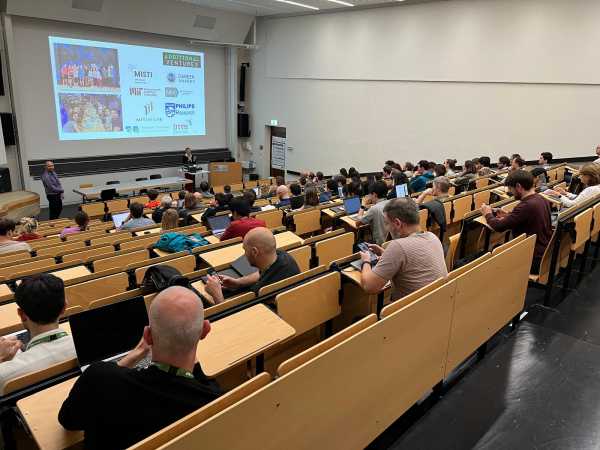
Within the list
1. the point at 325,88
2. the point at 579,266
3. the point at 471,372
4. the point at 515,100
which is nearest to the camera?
the point at 471,372

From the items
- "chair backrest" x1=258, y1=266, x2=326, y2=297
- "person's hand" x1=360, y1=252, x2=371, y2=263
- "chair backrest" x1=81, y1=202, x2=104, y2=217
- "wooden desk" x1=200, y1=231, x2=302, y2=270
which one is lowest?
"chair backrest" x1=81, y1=202, x2=104, y2=217

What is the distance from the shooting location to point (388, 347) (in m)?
2.24

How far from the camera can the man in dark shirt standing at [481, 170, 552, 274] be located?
3.85m

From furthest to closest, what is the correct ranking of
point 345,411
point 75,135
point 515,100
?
point 75,135, point 515,100, point 345,411

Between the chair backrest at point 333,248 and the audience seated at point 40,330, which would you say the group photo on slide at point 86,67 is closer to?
the chair backrest at point 333,248

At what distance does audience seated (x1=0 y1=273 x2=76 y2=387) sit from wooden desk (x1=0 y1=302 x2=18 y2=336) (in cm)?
56

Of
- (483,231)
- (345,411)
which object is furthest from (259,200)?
(345,411)

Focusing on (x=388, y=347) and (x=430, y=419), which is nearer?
(x=388, y=347)

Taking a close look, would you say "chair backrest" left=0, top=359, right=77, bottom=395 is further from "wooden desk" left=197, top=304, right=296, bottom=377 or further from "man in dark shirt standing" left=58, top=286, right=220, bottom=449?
"wooden desk" left=197, top=304, right=296, bottom=377

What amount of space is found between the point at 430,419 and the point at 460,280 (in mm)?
867

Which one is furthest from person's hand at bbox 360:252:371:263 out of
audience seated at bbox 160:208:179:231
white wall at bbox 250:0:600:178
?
white wall at bbox 250:0:600:178

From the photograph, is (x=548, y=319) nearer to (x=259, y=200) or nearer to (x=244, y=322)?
(x=244, y=322)

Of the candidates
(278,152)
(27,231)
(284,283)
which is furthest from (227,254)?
(278,152)

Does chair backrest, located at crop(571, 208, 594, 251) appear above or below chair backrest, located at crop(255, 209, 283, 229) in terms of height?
above
